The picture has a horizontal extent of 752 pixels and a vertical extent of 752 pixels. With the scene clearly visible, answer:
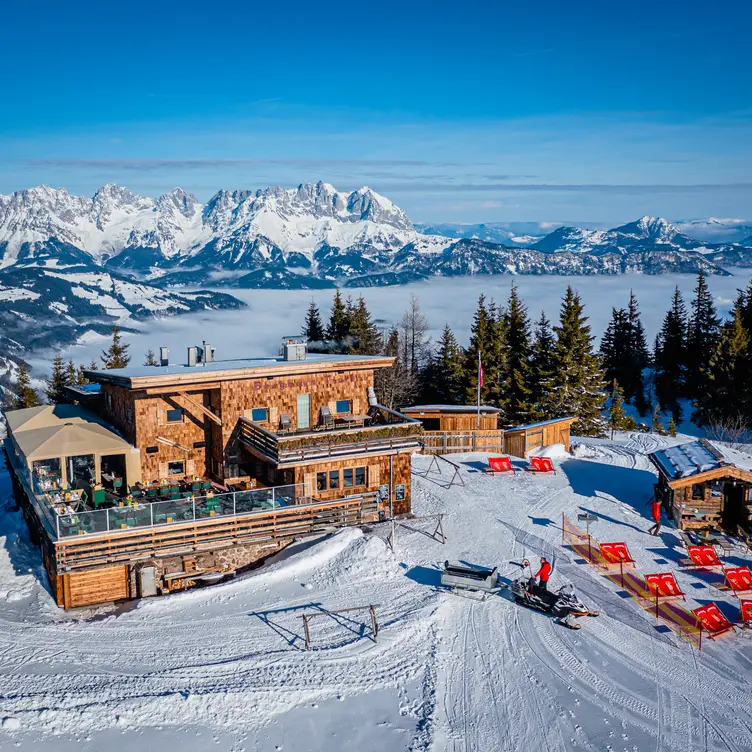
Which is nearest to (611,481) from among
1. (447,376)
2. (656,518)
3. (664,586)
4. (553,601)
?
(656,518)

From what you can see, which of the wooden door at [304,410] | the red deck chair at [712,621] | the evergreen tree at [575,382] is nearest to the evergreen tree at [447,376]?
the evergreen tree at [575,382]

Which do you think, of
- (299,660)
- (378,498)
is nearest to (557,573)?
(378,498)

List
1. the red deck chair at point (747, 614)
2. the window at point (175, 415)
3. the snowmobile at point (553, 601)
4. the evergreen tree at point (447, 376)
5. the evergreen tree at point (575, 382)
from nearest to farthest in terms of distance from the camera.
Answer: the snowmobile at point (553, 601) → the red deck chair at point (747, 614) → the window at point (175, 415) → the evergreen tree at point (575, 382) → the evergreen tree at point (447, 376)

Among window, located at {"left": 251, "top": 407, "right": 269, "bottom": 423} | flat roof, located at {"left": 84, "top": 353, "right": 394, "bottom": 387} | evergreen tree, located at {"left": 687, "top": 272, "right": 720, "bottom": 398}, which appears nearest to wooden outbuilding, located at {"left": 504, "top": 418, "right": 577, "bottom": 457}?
flat roof, located at {"left": 84, "top": 353, "right": 394, "bottom": 387}

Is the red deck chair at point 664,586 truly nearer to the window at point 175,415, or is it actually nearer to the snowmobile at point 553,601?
the snowmobile at point 553,601

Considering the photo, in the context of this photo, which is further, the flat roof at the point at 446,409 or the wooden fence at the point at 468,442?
the flat roof at the point at 446,409

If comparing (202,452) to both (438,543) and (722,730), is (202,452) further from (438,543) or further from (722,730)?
(722,730)

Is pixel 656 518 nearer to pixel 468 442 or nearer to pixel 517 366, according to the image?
pixel 468 442
